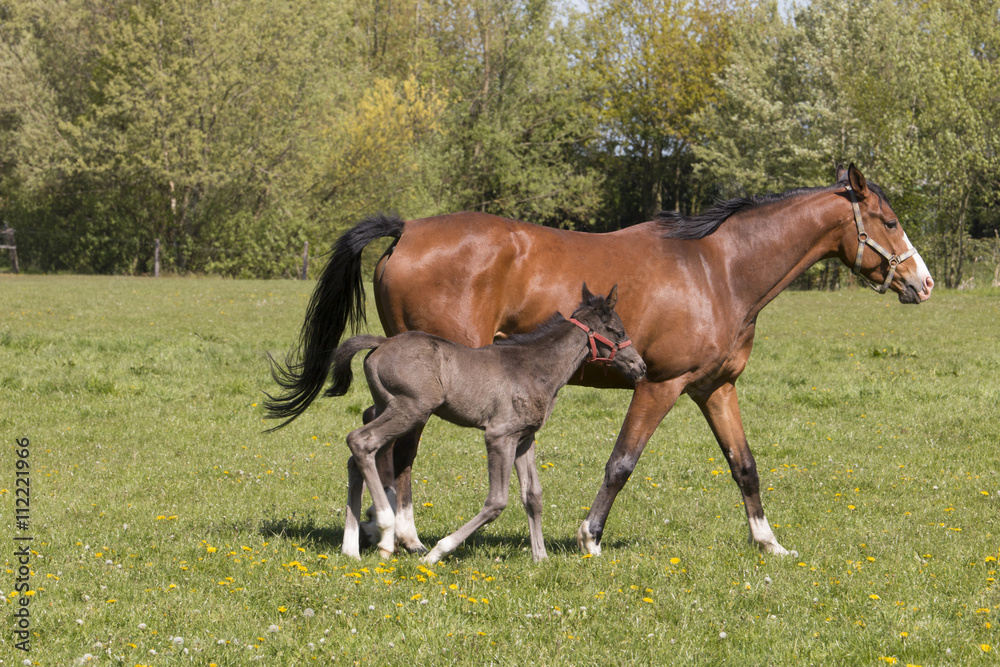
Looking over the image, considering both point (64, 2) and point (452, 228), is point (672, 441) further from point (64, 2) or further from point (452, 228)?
point (64, 2)

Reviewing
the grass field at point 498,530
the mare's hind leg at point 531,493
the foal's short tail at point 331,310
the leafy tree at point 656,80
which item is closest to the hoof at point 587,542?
the grass field at point 498,530

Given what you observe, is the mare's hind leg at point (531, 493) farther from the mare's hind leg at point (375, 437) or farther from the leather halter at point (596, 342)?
the mare's hind leg at point (375, 437)

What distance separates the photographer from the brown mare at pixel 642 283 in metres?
7.20

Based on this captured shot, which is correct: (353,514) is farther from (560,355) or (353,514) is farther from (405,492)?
(560,355)

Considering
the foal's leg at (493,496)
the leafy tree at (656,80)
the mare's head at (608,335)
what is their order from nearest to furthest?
the foal's leg at (493,496)
the mare's head at (608,335)
the leafy tree at (656,80)

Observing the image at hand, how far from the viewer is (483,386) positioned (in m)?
6.45

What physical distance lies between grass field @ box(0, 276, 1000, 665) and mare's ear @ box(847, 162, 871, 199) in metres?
2.78

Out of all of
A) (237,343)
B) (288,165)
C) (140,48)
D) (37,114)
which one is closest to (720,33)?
(288,165)

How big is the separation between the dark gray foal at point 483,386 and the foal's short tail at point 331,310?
69 centimetres

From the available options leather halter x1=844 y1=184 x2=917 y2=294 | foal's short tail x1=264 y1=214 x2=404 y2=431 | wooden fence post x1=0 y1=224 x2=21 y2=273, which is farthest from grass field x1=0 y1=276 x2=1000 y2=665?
wooden fence post x1=0 y1=224 x2=21 y2=273

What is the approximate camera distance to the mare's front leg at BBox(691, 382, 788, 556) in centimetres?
751

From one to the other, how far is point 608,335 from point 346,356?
187 cm

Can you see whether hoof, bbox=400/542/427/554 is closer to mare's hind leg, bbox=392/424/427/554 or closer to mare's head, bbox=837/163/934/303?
mare's hind leg, bbox=392/424/427/554

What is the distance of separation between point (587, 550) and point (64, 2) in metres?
44.3
